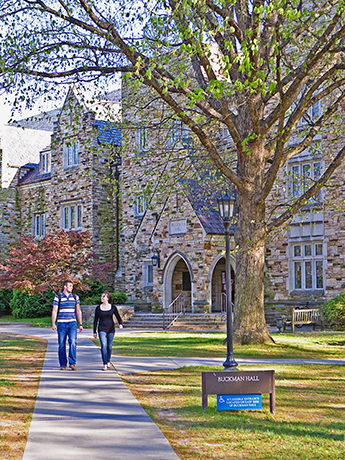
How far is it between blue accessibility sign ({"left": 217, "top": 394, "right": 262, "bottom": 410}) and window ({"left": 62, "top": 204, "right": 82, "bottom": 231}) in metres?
28.2

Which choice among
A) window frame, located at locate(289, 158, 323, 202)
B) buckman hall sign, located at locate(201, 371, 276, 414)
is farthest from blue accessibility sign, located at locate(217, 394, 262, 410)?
window frame, located at locate(289, 158, 323, 202)

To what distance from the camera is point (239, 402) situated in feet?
24.4

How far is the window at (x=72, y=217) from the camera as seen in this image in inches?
1389

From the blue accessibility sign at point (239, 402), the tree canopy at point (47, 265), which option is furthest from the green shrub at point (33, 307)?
the blue accessibility sign at point (239, 402)

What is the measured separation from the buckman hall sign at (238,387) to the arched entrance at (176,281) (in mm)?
20229

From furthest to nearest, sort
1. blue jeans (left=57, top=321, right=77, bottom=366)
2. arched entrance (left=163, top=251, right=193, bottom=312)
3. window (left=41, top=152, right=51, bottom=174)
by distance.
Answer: window (left=41, top=152, right=51, bottom=174)
arched entrance (left=163, top=251, right=193, bottom=312)
blue jeans (left=57, top=321, right=77, bottom=366)

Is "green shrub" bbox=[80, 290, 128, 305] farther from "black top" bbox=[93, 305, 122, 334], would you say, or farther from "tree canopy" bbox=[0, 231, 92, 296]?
"black top" bbox=[93, 305, 122, 334]

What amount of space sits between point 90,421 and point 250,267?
29.7 feet

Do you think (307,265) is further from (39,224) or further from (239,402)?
(39,224)

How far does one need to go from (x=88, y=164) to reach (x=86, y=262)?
27.4 ft

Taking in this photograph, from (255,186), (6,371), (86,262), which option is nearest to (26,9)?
(255,186)

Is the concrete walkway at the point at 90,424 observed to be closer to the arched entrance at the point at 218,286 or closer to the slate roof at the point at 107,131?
the slate roof at the point at 107,131

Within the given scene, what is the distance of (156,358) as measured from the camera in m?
13.6

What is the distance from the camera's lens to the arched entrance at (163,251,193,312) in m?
28.4
